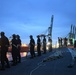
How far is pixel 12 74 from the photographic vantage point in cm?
1700

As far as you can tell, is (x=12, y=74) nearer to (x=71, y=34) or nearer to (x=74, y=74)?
(x=74, y=74)

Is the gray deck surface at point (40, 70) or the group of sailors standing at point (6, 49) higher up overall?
the group of sailors standing at point (6, 49)

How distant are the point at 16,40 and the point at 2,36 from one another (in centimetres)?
354

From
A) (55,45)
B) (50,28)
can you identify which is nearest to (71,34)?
(50,28)

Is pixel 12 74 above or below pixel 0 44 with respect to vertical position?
below

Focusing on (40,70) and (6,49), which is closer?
(40,70)

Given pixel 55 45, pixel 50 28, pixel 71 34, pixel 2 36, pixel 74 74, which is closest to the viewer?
pixel 74 74

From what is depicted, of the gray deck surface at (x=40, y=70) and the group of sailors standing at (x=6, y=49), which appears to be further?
the group of sailors standing at (x=6, y=49)

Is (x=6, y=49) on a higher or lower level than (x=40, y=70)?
higher

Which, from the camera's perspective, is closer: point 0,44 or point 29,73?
point 29,73

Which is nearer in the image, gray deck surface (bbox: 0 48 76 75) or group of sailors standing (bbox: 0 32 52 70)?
gray deck surface (bbox: 0 48 76 75)

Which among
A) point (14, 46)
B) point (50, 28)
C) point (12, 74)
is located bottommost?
point (12, 74)

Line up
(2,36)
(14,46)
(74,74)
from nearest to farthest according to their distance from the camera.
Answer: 1. (74,74)
2. (2,36)
3. (14,46)

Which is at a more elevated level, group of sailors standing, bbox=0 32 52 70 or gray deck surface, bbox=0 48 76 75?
group of sailors standing, bbox=0 32 52 70
